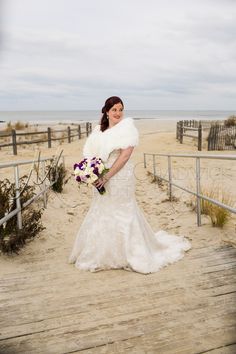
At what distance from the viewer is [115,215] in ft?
12.9

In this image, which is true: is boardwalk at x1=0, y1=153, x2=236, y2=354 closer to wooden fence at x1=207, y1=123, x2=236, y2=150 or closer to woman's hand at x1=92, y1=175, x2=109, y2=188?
woman's hand at x1=92, y1=175, x2=109, y2=188

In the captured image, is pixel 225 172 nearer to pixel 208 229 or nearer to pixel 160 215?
pixel 160 215

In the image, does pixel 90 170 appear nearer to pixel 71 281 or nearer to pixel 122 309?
pixel 71 281

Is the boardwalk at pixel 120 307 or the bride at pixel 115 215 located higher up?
the bride at pixel 115 215

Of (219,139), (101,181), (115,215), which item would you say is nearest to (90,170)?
(101,181)

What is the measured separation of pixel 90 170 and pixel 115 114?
1.95ft

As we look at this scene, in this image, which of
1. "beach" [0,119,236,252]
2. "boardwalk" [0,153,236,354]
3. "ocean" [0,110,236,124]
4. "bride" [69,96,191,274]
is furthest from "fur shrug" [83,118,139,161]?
"ocean" [0,110,236,124]

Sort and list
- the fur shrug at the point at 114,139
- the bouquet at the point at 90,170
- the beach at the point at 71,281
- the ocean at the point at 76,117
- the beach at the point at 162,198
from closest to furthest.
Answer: the beach at the point at 71,281 → the bouquet at the point at 90,170 → the fur shrug at the point at 114,139 → the beach at the point at 162,198 → the ocean at the point at 76,117

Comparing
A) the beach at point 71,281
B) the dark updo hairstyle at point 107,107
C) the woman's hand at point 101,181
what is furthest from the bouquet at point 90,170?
the beach at point 71,281

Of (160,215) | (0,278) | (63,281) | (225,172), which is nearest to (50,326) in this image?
(63,281)

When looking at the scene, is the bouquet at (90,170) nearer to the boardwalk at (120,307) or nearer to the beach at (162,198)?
the boardwalk at (120,307)

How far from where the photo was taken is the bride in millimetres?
3841

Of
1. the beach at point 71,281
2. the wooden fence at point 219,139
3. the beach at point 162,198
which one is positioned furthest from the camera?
the wooden fence at point 219,139

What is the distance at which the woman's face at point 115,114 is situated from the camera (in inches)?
→ 154
